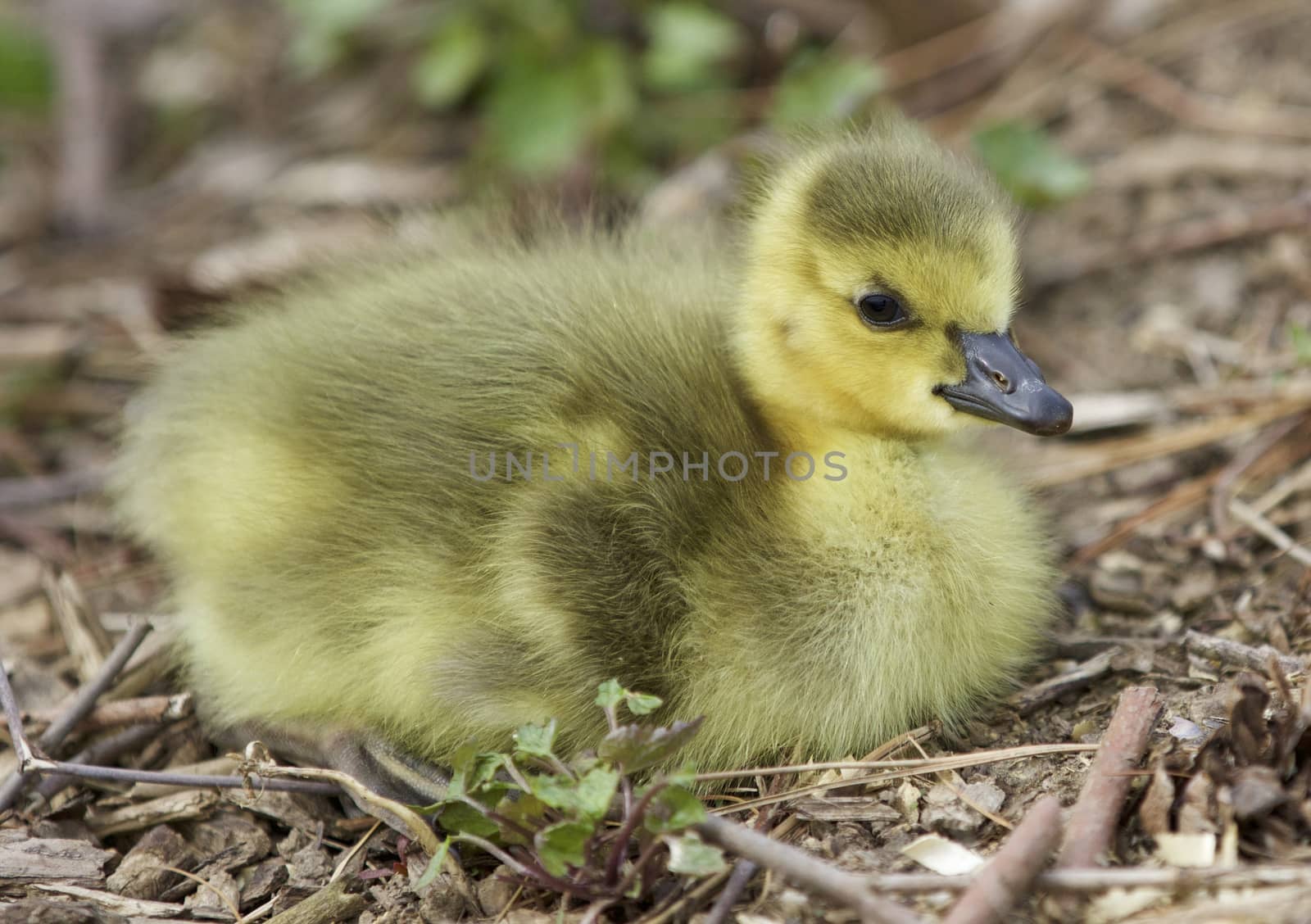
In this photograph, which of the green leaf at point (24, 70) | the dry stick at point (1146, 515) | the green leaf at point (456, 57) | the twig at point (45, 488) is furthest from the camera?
the green leaf at point (24, 70)

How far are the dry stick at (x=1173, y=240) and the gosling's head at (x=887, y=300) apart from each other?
1.23m

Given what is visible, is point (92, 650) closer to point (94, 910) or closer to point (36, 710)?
point (36, 710)

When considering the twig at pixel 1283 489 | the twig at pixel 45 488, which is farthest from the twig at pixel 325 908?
the twig at pixel 1283 489

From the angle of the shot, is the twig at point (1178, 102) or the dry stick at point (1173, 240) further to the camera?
the twig at point (1178, 102)

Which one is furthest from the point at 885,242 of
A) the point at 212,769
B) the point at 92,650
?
the point at 92,650

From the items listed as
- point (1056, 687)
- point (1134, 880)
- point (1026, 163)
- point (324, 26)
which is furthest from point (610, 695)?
point (324, 26)

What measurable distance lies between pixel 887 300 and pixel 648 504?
471 millimetres

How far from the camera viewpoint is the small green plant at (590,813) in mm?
1620

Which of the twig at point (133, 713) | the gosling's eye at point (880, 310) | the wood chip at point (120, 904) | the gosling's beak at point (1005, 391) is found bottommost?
the wood chip at point (120, 904)

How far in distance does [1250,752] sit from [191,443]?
1.68m

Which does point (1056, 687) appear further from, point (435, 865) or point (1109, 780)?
point (435, 865)

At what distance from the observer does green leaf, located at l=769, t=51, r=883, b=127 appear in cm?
315

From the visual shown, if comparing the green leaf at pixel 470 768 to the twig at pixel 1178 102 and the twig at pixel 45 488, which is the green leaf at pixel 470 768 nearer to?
the twig at pixel 45 488

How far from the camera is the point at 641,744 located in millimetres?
1653
